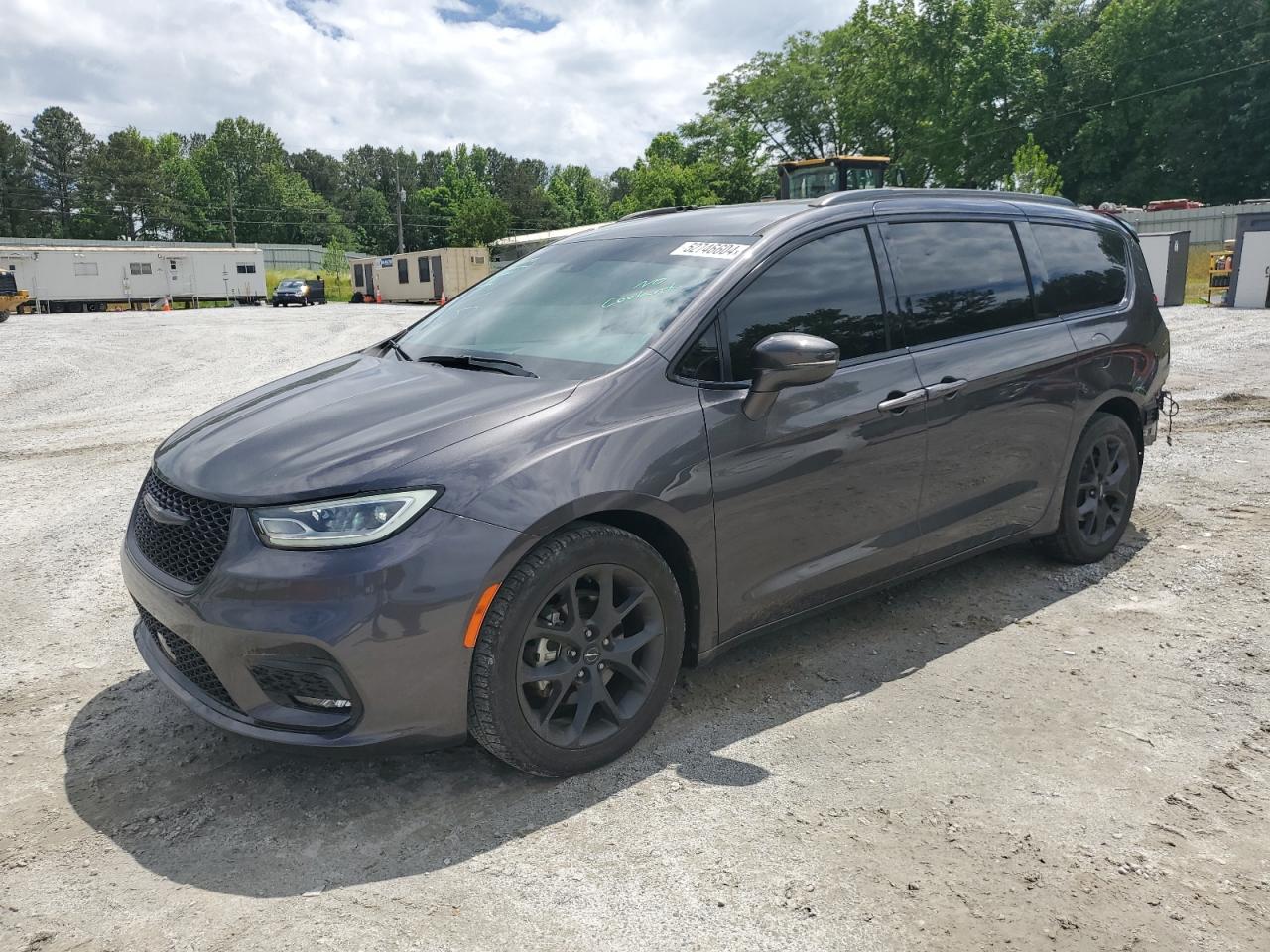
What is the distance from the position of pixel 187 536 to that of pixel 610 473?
4.23 feet

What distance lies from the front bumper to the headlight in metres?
0.03

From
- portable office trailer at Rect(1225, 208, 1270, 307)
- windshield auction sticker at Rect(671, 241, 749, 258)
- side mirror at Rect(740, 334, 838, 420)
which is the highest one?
portable office trailer at Rect(1225, 208, 1270, 307)

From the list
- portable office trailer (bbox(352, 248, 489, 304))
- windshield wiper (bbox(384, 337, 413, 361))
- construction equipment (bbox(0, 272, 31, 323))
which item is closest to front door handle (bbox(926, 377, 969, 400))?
windshield wiper (bbox(384, 337, 413, 361))

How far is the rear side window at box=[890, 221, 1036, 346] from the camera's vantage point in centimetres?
397

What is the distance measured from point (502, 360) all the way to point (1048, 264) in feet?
9.41

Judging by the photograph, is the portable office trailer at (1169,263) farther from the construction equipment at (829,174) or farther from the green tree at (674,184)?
the green tree at (674,184)

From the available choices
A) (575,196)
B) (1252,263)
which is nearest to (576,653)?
(1252,263)

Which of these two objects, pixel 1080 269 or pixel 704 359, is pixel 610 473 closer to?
pixel 704 359

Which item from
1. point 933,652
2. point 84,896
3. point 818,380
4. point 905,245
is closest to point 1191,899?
point 933,652

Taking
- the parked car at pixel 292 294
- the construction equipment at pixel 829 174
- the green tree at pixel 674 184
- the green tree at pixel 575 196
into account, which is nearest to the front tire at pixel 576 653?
the construction equipment at pixel 829 174

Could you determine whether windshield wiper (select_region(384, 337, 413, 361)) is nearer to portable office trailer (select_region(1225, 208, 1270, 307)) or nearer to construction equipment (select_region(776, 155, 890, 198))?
construction equipment (select_region(776, 155, 890, 198))

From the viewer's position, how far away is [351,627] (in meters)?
2.56

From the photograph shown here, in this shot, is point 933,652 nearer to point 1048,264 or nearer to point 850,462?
point 850,462

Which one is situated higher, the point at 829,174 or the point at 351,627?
the point at 829,174
